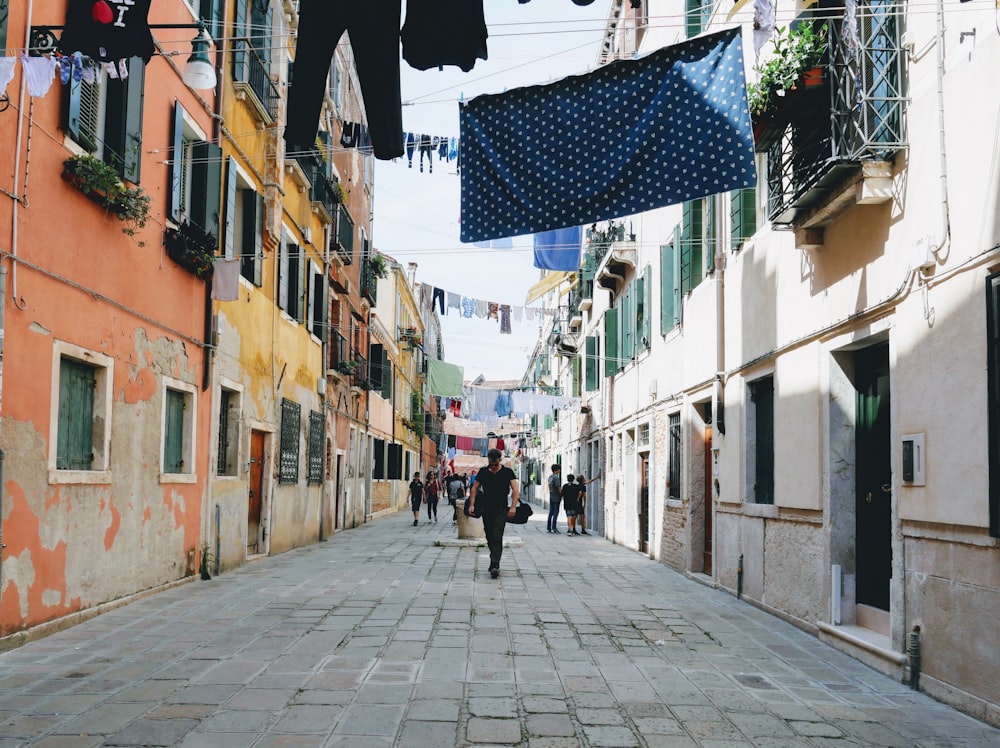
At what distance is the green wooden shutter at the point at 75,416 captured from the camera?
8.62 m

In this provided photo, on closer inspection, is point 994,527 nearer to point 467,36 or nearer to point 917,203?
point 917,203

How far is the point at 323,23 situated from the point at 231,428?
28.0ft

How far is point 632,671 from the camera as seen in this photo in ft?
22.6

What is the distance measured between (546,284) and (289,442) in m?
14.3

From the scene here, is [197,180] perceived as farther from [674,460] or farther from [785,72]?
[674,460]

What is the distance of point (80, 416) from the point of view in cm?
903

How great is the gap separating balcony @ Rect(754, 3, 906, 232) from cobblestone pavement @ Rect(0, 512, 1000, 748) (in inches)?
142

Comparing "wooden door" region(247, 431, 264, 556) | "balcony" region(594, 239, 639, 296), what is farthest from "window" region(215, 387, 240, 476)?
"balcony" region(594, 239, 639, 296)

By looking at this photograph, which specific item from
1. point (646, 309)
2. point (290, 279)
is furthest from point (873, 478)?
point (290, 279)

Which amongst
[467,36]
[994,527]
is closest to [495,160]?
[467,36]

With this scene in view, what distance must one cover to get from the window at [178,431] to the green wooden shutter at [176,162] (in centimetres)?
193

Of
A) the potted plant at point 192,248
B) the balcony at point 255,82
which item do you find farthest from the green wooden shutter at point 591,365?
the potted plant at point 192,248

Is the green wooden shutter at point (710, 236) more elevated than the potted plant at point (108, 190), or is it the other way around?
the green wooden shutter at point (710, 236)

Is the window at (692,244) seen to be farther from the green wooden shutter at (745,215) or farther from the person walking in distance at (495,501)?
the person walking in distance at (495,501)
